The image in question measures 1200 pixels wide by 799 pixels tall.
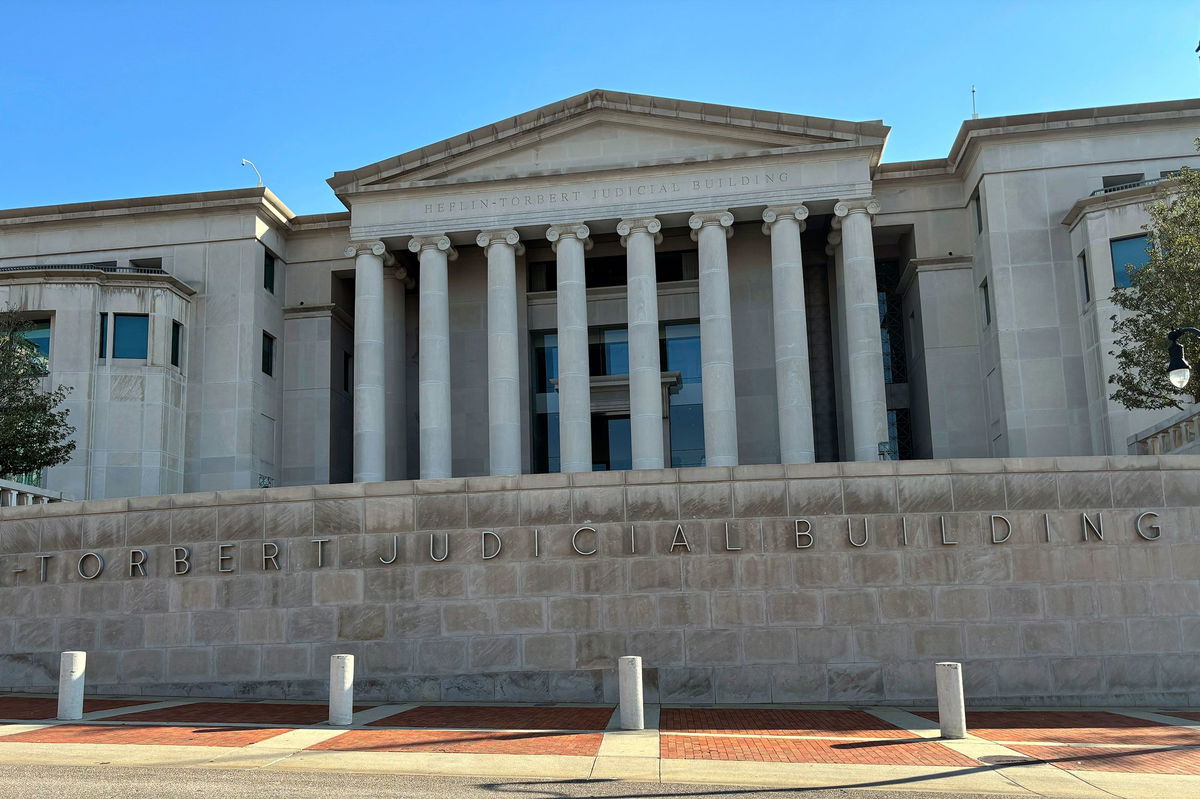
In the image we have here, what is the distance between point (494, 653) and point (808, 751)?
26.4ft

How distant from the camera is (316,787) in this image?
11.8m

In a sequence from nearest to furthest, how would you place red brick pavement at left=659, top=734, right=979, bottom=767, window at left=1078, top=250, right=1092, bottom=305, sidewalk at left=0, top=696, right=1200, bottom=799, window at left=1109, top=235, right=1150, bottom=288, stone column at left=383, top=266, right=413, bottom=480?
1. sidewalk at left=0, top=696, right=1200, bottom=799
2. red brick pavement at left=659, top=734, right=979, bottom=767
3. window at left=1109, top=235, right=1150, bottom=288
4. window at left=1078, top=250, right=1092, bottom=305
5. stone column at left=383, top=266, right=413, bottom=480

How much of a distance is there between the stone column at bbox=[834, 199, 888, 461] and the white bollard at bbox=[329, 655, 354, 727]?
22404mm

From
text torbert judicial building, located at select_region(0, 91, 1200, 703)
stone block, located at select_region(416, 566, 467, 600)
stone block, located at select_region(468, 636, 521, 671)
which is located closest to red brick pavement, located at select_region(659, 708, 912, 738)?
text torbert judicial building, located at select_region(0, 91, 1200, 703)

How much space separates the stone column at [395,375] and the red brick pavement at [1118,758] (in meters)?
30.8

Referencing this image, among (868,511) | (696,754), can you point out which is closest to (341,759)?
(696,754)

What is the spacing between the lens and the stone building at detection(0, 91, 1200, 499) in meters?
36.6

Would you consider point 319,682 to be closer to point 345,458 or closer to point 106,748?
point 106,748

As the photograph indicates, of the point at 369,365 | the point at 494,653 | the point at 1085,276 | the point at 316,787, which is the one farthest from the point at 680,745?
the point at 1085,276

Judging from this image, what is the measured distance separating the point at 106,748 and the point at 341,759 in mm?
3415

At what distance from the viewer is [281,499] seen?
71.1ft

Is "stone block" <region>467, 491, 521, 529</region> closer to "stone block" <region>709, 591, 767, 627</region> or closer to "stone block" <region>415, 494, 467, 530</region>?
"stone block" <region>415, 494, 467, 530</region>

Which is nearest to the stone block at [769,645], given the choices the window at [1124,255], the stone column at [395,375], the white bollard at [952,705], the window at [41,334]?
the white bollard at [952,705]

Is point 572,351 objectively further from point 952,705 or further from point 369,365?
point 952,705
